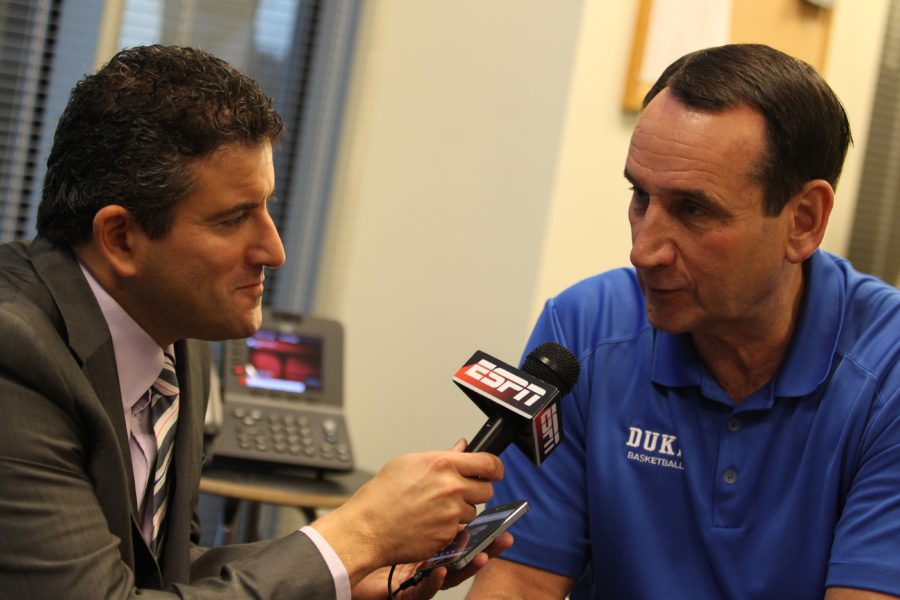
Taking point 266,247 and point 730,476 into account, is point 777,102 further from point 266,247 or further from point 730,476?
point 266,247

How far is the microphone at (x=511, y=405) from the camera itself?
4.85 ft

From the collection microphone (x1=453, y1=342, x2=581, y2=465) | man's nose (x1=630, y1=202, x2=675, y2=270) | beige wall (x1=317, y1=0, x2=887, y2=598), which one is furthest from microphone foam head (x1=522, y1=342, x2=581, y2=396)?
beige wall (x1=317, y1=0, x2=887, y2=598)

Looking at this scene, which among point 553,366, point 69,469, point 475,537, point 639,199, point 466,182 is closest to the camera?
point 69,469

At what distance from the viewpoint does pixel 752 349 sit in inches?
73.9

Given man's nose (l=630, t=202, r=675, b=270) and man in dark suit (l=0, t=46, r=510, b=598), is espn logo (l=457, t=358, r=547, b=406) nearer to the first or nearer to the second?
man in dark suit (l=0, t=46, r=510, b=598)

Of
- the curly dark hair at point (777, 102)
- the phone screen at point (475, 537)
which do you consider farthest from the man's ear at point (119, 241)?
the curly dark hair at point (777, 102)

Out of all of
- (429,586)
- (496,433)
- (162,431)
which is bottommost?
(429,586)

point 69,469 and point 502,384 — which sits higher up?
point 502,384

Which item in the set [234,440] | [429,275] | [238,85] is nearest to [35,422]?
[238,85]

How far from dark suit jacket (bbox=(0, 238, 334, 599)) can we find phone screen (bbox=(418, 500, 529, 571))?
0.53ft

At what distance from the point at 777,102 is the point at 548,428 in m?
0.63

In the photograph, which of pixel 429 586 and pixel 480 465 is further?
pixel 429 586

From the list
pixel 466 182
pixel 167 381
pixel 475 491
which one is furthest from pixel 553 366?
A: pixel 466 182

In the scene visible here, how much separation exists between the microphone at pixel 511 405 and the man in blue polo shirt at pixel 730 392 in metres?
0.34
